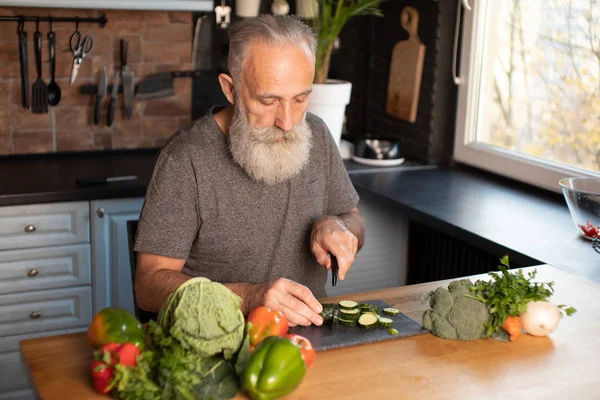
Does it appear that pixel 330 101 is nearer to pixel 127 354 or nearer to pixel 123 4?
pixel 123 4

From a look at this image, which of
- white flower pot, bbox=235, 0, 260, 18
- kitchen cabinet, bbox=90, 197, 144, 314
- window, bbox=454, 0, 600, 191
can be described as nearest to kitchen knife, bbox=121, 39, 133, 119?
white flower pot, bbox=235, 0, 260, 18

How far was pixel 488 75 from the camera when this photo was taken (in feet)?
10.3

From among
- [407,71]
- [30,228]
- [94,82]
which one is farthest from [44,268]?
[407,71]

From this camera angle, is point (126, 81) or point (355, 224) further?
point (126, 81)

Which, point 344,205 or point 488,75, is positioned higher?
point 488,75

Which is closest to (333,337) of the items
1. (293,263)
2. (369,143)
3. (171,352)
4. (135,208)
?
(171,352)

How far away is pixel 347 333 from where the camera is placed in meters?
1.60

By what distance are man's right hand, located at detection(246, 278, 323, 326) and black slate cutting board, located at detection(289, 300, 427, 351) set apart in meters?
0.02

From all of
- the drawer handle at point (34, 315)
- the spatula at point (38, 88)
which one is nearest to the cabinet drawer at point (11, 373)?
the drawer handle at point (34, 315)

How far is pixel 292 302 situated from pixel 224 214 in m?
0.52

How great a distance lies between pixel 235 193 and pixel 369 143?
132 centimetres

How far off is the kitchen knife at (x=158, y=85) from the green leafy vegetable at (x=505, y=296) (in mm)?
2158

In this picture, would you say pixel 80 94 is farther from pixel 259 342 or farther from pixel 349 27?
pixel 259 342

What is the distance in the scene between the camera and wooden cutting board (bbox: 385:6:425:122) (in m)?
3.33
